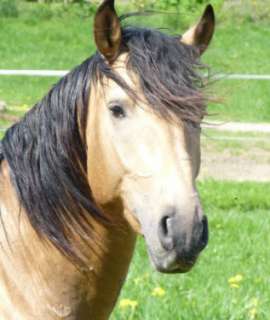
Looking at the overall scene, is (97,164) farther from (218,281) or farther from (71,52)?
(71,52)

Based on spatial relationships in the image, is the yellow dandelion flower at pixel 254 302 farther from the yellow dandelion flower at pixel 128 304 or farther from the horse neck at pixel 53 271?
the horse neck at pixel 53 271

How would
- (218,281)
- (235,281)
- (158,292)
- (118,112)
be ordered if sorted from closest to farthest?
(118,112), (158,292), (235,281), (218,281)

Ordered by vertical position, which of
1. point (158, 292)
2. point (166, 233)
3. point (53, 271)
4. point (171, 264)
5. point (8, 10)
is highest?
point (166, 233)

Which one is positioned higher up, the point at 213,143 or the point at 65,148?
the point at 65,148

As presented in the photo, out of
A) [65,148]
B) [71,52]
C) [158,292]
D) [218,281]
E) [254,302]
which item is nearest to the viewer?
[65,148]

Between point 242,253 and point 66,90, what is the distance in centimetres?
327

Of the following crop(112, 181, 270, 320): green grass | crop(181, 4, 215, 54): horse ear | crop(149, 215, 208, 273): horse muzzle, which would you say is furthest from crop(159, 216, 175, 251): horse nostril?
crop(112, 181, 270, 320): green grass

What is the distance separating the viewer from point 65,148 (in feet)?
10.1

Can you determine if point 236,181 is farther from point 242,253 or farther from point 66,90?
point 66,90

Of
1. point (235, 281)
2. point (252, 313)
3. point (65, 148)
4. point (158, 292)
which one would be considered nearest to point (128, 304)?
point (158, 292)

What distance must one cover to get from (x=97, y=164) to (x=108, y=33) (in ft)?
1.28

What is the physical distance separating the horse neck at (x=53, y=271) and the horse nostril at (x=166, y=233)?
33 cm

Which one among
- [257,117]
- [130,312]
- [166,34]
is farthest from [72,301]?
[257,117]

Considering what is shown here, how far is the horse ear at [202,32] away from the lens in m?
3.16
